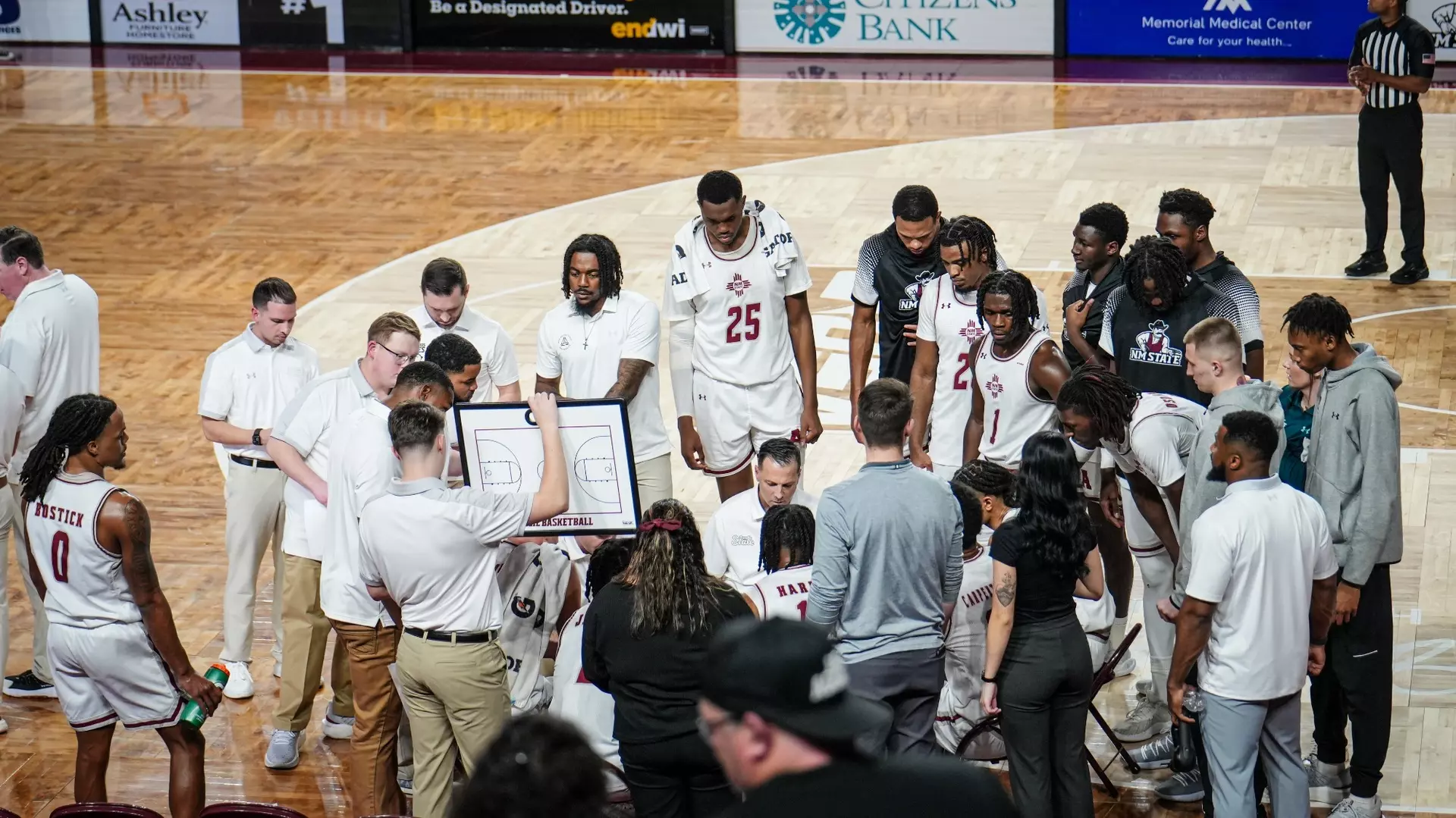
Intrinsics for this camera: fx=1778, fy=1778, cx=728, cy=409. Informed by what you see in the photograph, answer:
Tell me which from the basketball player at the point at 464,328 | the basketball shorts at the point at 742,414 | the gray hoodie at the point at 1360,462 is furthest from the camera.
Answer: the basketball shorts at the point at 742,414

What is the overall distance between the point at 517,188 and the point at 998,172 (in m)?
4.15

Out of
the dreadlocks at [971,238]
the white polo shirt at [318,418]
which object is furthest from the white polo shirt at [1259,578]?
the white polo shirt at [318,418]

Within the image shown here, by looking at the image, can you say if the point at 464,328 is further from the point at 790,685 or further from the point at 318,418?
the point at 790,685

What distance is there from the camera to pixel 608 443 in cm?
597

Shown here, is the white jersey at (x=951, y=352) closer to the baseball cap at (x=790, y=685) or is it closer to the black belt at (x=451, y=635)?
the black belt at (x=451, y=635)

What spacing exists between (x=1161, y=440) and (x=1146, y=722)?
1273 mm

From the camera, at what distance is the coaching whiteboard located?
5.89 m

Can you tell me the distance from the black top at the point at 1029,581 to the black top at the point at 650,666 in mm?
844

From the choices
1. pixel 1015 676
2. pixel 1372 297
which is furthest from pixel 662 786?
pixel 1372 297

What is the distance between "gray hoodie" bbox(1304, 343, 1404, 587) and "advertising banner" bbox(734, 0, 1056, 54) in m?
15.0

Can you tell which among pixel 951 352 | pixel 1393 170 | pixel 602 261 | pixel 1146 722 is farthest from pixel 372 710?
pixel 1393 170

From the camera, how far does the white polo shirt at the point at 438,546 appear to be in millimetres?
5434

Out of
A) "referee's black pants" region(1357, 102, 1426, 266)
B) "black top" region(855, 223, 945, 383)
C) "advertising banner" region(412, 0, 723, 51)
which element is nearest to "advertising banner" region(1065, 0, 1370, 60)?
"advertising banner" region(412, 0, 723, 51)

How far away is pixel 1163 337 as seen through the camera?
22.6 feet
